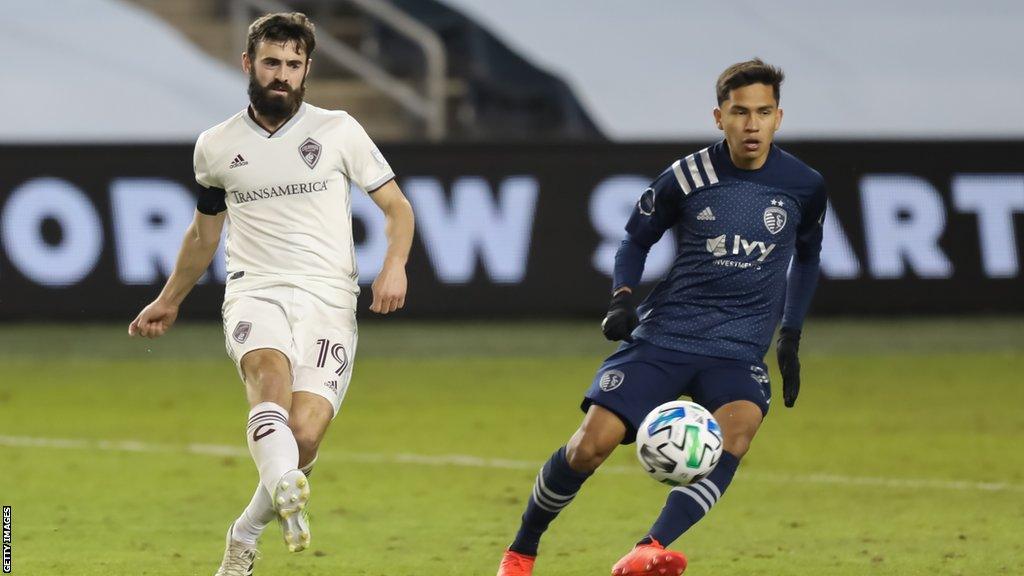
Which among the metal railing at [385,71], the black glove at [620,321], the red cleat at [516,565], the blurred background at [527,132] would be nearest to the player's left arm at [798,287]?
the black glove at [620,321]

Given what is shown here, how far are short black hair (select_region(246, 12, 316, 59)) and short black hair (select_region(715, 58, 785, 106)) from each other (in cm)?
152

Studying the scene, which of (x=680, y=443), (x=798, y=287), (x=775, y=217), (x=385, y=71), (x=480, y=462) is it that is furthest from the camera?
(x=385, y=71)

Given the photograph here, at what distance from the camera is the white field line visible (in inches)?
368

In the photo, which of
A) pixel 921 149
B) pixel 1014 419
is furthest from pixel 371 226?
pixel 1014 419

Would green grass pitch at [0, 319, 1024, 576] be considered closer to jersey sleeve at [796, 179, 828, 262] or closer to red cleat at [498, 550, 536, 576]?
red cleat at [498, 550, 536, 576]

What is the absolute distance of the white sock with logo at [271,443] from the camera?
19.2 feet

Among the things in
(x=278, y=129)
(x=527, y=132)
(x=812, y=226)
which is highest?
(x=278, y=129)

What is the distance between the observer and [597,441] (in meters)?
6.41

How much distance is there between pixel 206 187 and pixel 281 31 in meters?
0.70

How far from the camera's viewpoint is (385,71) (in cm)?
2038

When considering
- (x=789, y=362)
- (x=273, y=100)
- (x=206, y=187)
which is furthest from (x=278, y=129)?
(x=789, y=362)

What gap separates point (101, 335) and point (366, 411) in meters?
5.17

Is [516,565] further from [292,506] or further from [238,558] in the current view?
[292,506]

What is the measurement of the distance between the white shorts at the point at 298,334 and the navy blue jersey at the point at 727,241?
1.19 m
